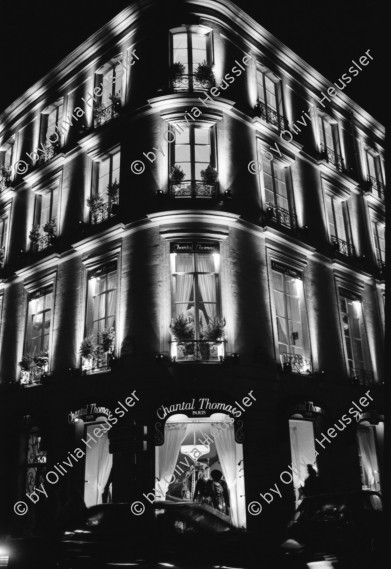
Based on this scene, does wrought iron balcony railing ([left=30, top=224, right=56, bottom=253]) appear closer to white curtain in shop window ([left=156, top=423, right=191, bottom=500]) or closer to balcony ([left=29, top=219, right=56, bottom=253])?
balcony ([left=29, top=219, right=56, bottom=253])

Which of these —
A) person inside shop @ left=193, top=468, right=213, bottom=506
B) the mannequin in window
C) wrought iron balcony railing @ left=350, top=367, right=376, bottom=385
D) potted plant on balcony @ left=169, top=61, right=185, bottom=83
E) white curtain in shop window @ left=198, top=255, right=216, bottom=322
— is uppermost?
potted plant on balcony @ left=169, top=61, right=185, bottom=83

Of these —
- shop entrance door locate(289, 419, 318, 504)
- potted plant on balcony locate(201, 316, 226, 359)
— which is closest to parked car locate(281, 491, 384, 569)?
potted plant on balcony locate(201, 316, 226, 359)

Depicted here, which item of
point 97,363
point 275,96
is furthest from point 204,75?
point 97,363

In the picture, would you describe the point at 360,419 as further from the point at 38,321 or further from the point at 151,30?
the point at 151,30

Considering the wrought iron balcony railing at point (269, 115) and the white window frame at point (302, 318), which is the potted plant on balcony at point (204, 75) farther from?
the white window frame at point (302, 318)

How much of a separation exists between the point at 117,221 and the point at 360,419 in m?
10.3

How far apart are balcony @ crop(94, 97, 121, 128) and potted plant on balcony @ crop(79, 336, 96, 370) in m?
7.65

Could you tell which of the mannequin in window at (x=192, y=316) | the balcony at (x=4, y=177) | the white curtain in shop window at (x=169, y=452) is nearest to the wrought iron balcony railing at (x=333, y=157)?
the mannequin in window at (x=192, y=316)

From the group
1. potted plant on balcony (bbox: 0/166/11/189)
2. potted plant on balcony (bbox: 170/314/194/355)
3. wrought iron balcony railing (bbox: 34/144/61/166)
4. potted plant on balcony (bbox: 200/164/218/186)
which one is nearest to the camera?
potted plant on balcony (bbox: 170/314/194/355)

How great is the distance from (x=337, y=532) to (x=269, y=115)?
1448cm

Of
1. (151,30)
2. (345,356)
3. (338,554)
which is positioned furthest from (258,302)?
(151,30)

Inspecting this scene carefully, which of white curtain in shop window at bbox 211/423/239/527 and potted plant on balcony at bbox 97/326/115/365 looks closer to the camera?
white curtain in shop window at bbox 211/423/239/527

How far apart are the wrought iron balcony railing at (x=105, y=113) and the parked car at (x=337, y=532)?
546 inches

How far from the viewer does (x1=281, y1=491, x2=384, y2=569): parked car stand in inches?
328
